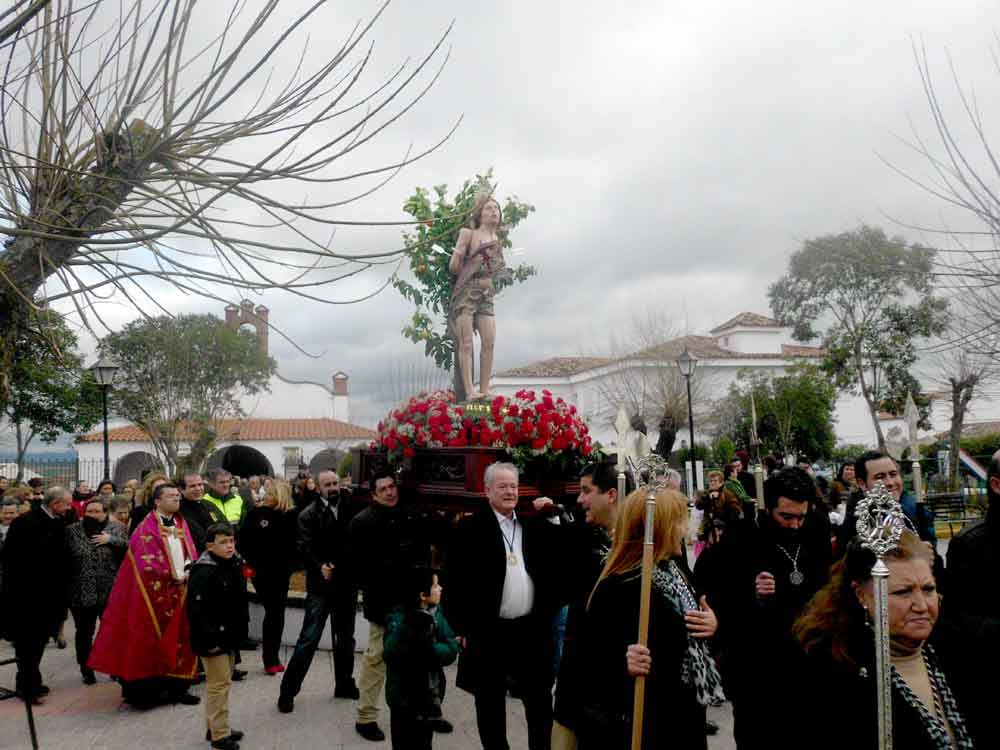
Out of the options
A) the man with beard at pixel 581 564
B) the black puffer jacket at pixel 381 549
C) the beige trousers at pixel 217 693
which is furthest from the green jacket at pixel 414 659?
the beige trousers at pixel 217 693

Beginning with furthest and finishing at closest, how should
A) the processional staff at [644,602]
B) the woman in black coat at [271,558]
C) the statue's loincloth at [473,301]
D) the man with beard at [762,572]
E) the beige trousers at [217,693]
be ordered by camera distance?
the statue's loincloth at [473,301]
the woman in black coat at [271,558]
the beige trousers at [217,693]
the man with beard at [762,572]
the processional staff at [644,602]

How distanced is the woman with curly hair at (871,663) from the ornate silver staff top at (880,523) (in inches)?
3.3

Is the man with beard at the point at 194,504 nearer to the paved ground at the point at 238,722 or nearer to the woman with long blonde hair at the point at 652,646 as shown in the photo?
the paved ground at the point at 238,722

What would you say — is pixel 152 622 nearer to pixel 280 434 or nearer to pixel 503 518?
pixel 503 518

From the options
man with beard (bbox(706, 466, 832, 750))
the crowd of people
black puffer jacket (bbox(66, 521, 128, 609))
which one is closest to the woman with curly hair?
the crowd of people

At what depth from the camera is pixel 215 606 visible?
568 centimetres

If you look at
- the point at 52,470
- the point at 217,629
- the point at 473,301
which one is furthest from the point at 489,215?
the point at 52,470

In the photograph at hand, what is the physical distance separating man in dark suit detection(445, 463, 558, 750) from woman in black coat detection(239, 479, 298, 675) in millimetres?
3456

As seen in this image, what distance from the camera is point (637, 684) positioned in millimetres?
3029

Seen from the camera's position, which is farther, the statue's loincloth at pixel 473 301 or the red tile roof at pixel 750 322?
the red tile roof at pixel 750 322

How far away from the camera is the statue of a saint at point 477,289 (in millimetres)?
7836

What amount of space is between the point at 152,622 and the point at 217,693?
1.60m

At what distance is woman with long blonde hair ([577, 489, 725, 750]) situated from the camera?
3.07 m

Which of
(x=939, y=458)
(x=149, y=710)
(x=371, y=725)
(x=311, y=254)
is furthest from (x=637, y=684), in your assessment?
(x=939, y=458)
